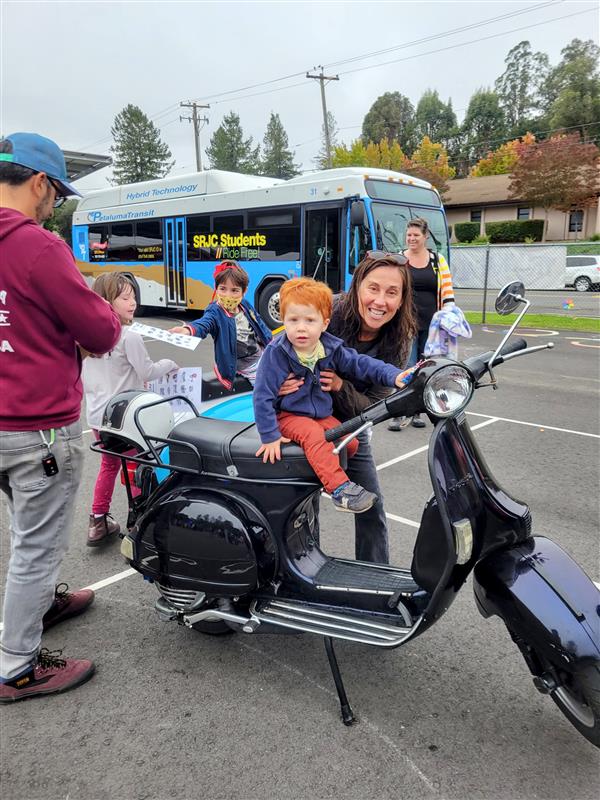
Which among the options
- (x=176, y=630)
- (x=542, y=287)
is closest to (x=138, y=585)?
(x=176, y=630)

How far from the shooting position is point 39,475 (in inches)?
85.5

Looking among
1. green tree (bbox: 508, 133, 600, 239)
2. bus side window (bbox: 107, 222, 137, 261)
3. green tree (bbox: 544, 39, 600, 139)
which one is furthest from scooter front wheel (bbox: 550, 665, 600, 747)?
green tree (bbox: 544, 39, 600, 139)

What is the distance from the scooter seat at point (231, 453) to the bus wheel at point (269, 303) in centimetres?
1125

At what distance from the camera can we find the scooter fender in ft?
5.94

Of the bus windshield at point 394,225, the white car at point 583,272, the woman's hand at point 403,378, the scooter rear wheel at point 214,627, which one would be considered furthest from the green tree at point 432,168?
the scooter rear wheel at point 214,627

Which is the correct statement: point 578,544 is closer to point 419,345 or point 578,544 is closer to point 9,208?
point 419,345

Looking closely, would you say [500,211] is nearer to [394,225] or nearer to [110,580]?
[394,225]

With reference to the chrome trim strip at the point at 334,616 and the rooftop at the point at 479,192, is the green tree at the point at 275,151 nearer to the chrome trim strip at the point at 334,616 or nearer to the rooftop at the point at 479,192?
the rooftop at the point at 479,192

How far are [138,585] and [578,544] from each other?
2.64m

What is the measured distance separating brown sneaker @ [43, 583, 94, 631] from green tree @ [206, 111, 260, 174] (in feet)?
254

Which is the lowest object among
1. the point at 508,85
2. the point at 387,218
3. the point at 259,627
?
the point at 259,627

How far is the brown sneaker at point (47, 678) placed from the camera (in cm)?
232

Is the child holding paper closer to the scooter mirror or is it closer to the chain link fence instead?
the scooter mirror

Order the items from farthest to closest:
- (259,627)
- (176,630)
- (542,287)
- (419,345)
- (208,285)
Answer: (542,287), (208,285), (419,345), (176,630), (259,627)
